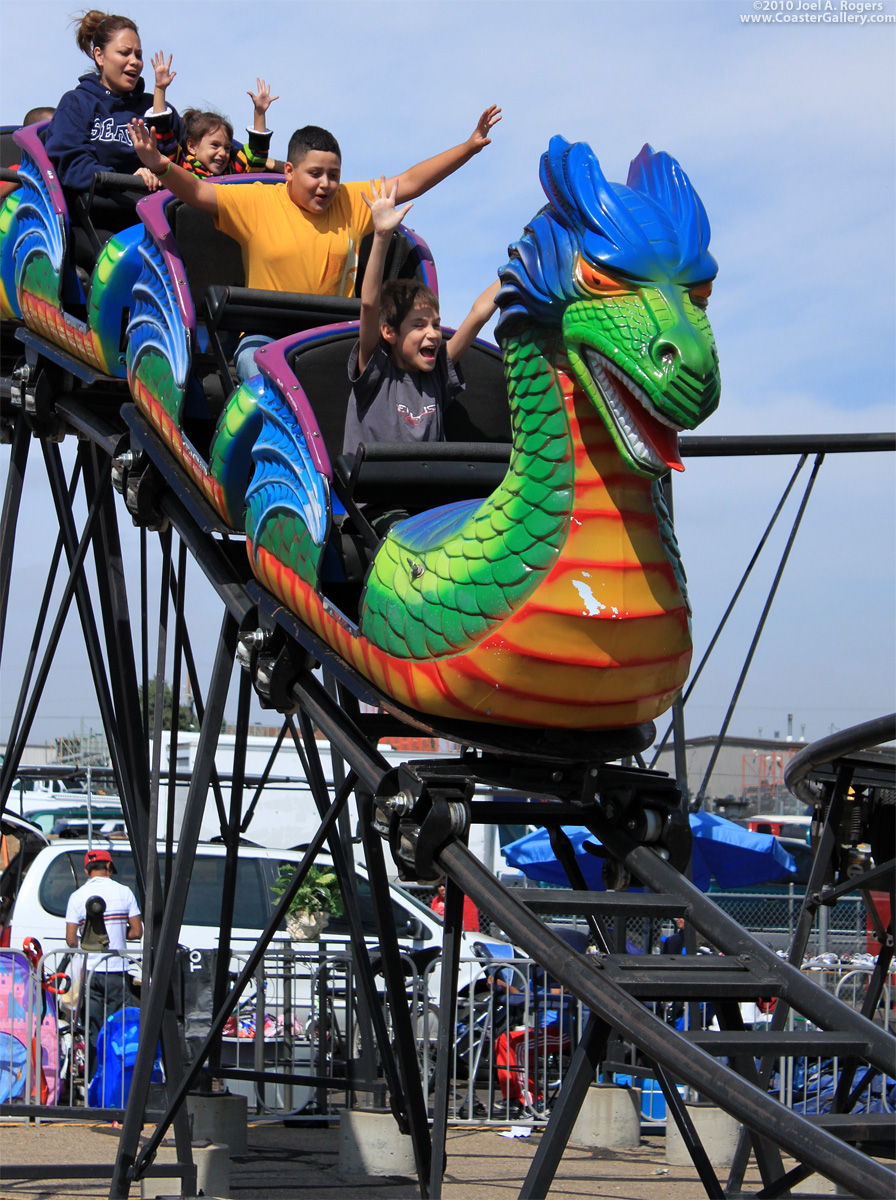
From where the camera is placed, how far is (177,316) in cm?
569

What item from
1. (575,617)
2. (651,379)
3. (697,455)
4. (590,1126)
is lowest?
(590,1126)

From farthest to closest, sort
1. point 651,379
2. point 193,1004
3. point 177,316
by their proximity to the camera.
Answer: point 193,1004 < point 177,316 < point 651,379

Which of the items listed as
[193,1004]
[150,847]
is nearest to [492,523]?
[150,847]

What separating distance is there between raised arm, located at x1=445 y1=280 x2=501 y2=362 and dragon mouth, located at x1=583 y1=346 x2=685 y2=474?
1.39m

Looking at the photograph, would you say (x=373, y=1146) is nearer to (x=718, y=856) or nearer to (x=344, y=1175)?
(x=344, y=1175)

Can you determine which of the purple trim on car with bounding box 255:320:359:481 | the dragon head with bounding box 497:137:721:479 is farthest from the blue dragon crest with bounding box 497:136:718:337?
the purple trim on car with bounding box 255:320:359:481

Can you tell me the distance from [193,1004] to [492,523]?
6838 millimetres

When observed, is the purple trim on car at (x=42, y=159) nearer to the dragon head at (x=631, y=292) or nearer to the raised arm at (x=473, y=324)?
the raised arm at (x=473, y=324)

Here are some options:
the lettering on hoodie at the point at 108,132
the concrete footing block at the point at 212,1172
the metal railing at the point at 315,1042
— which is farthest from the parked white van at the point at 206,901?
the lettering on hoodie at the point at 108,132

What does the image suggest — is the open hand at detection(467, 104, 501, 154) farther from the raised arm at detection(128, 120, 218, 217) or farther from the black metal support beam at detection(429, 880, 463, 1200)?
the black metal support beam at detection(429, 880, 463, 1200)

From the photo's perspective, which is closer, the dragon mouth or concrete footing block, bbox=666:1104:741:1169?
the dragon mouth

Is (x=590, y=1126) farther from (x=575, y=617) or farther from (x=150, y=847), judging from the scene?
(x=575, y=617)

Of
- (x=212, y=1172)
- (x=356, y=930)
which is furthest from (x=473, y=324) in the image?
(x=212, y=1172)

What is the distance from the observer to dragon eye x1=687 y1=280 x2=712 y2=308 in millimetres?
3826
